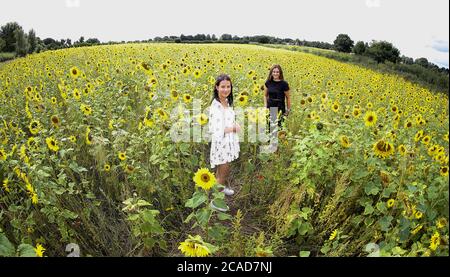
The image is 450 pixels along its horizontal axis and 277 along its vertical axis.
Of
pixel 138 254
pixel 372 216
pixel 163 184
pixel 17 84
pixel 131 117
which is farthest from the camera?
pixel 17 84

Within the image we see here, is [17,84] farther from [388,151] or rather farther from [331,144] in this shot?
[388,151]

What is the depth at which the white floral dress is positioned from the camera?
3.05 meters

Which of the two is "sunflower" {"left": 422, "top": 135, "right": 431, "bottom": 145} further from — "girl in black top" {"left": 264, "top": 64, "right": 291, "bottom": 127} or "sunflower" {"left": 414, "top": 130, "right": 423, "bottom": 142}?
"girl in black top" {"left": 264, "top": 64, "right": 291, "bottom": 127}

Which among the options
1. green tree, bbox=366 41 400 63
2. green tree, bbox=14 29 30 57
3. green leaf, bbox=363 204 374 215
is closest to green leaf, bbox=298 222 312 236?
green leaf, bbox=363 204 374 215

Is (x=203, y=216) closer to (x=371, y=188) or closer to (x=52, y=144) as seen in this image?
(x=371, y=188)

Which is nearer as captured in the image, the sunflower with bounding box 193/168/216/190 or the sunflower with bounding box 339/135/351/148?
the sunflower with bounding box 193/168/216/190

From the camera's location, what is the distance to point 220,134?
3055 millimetres

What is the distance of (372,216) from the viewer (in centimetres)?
260

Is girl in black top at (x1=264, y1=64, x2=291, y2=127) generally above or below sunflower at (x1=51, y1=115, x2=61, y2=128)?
above

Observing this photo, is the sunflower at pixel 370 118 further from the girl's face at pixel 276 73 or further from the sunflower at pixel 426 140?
the girl's face at pixel 276 73

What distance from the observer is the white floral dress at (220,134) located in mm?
3051

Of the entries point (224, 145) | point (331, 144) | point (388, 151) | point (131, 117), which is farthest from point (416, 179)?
point (131, 117)

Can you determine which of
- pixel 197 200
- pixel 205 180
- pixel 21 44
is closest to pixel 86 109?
pixel 205 180
